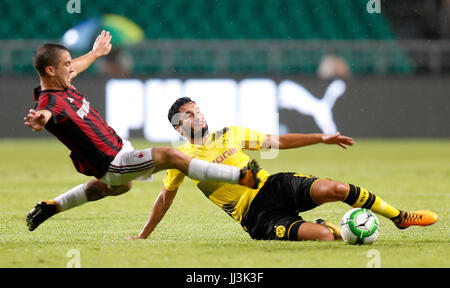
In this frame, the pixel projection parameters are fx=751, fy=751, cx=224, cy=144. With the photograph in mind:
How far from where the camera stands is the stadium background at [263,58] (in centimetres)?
1652

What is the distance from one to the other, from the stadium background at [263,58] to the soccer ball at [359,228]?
1121cm

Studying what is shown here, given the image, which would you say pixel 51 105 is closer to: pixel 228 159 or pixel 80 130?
pixel 80 130

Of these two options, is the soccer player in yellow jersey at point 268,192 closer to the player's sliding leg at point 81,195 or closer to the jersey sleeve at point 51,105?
the player's sliding leg at point 81,195

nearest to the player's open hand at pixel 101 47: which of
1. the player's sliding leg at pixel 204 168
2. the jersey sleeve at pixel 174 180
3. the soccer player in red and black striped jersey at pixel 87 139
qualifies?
the soccer player in red and black striped jersey at pixel 87 139

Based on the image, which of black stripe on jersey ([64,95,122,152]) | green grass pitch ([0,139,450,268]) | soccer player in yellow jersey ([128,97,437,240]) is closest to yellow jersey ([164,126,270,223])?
soccer player in yellow jersey ([128,97,437,240])

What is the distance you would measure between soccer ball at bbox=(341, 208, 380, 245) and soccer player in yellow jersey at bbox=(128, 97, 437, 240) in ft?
0.37

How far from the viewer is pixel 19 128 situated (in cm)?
1689

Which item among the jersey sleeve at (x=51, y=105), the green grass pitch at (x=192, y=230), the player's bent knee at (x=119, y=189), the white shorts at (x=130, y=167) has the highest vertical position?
the jersey sleeve at (x=51, y=105)

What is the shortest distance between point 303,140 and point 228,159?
0.57m

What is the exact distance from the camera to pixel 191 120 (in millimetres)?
5359

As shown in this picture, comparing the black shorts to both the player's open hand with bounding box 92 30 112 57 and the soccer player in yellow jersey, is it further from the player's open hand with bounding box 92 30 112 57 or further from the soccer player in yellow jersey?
the player's open hand with bounding box 92 30 112 57

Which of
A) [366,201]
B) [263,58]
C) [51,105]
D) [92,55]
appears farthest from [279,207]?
[263,58]

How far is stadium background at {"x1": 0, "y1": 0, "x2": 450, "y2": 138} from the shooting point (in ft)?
54.2
